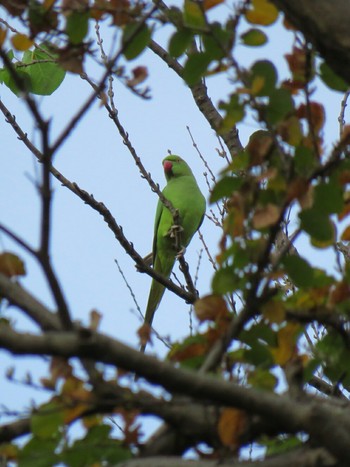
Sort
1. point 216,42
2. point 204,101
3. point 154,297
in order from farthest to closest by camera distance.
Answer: point 154,297 → point 204,101 → point 216,42

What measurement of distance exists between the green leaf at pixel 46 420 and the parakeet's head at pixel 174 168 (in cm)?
580

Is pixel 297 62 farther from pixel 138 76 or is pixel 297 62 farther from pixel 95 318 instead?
pixel 95 318

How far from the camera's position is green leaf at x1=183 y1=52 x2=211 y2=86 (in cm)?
164

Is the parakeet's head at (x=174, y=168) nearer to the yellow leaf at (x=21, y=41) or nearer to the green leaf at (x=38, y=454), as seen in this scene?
the yellow leaf at (x=21, y=41)

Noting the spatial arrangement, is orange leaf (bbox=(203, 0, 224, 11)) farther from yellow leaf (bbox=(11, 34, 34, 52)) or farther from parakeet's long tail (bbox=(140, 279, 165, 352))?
parakeet's long tail (bbox=(140, 279, 165, 352))

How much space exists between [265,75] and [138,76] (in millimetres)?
361

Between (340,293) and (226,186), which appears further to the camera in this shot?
(340,293)

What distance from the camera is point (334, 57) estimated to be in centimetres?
161

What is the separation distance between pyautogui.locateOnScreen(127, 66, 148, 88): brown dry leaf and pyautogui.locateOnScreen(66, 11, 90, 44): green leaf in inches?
6.7

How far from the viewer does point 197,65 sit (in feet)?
5.42

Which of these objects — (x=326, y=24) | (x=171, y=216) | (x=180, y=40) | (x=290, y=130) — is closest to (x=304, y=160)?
(x=290, y=130)

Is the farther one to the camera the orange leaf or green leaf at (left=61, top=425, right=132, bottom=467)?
the orange leaf

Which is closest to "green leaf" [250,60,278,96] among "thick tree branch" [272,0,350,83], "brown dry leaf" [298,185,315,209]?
"thick tree branch" [272,0,350,83]

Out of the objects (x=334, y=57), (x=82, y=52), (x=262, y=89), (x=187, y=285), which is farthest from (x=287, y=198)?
(x=187, y=285)
